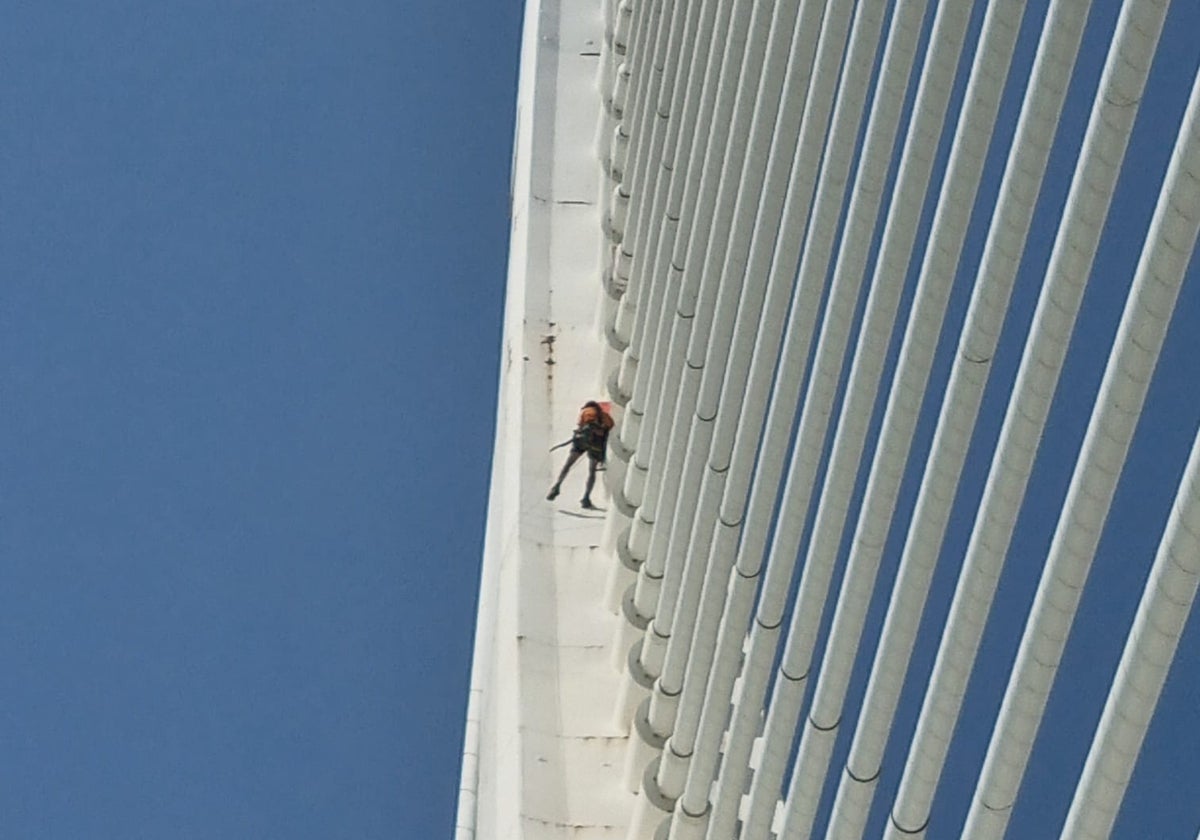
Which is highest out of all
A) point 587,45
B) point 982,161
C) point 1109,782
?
point 982,161

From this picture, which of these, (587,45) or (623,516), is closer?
(623,516)

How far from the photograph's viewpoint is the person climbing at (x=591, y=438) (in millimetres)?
29422

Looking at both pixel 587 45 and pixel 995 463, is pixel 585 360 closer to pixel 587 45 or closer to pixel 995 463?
pixel 587 45

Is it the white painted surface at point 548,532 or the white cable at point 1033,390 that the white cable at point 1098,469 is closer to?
the white cable at point 1033,390

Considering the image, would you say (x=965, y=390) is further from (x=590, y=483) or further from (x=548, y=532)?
(x=548, y=532)

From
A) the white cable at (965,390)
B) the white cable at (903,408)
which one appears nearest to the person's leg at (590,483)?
the white cable at (903,408)

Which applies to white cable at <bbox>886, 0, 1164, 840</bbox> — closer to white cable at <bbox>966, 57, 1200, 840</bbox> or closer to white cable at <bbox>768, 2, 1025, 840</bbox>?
white cable at <bbox>966, 57, 1200, 840</bbox>

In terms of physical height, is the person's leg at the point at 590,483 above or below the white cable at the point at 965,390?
below

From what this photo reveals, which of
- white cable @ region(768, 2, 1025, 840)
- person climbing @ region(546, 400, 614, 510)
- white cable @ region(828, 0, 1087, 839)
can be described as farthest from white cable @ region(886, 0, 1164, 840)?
person climbing @ region(546, 400, 614, 510)

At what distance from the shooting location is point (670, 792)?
23.4 m

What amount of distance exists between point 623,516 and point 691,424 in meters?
4.57

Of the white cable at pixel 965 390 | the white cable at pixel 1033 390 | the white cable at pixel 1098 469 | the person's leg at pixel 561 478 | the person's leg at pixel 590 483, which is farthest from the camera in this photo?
the person's leg at pixel 561 478

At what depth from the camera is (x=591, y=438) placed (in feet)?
96.7

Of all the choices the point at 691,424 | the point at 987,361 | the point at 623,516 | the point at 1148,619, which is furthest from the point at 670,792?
the point at 1148,619
